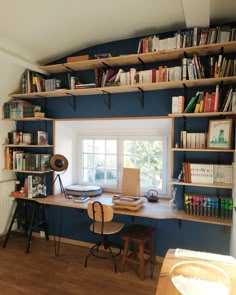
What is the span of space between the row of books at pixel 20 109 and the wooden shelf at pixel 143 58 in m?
0.55

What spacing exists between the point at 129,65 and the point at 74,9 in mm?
921

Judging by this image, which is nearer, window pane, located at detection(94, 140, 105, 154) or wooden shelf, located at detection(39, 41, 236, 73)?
wooden shelf, located at detection(39, 41, 236, 73)

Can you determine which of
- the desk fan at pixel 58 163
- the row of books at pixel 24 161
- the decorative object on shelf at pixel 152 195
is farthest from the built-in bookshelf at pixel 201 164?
the row of books at pixel 24 161

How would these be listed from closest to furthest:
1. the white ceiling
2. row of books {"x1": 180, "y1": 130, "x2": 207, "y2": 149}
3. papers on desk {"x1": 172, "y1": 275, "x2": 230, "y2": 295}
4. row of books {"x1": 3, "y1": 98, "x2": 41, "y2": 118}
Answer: papers on desk {"x1": 172, "y1": 275, "x2": 230, "y2": 295}
the white ceiling
row of books {"x1": 180, "y1": 130, "x2": 207, "y2": 149}
row of books {"x1": 3, "y1": 98, "x2": 41, "y2": 118}

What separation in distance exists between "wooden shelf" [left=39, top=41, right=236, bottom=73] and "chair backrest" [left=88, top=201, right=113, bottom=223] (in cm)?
164

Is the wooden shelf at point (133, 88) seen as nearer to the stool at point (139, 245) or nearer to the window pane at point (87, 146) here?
the window pane at point (87, 146)

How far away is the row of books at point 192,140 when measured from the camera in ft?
8.45

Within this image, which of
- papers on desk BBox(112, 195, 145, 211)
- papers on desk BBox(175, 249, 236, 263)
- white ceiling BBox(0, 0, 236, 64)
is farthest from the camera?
papers on desk BBox(112, 195, 145, 211)

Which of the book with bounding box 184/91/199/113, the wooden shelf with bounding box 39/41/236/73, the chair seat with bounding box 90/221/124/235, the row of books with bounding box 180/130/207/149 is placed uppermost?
the wooden shelf with bounding box 39/41/236/73

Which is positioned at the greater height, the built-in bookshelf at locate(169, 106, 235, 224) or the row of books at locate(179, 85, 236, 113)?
the row of books at locate(179, 85, 236, 113)

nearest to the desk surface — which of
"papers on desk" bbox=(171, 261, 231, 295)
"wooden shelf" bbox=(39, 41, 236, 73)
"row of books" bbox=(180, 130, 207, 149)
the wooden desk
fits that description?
"row of books" bbox=(180, 130, 207, 149)

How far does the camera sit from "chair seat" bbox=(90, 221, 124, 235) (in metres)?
2.70

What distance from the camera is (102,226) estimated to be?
266 centimetres

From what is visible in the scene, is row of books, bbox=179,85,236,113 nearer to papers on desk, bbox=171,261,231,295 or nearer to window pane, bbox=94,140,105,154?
window pane, bbox=94,140,105,154
